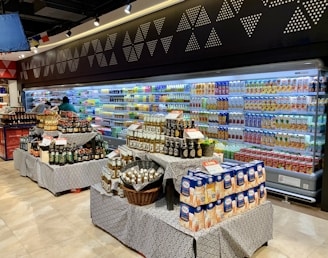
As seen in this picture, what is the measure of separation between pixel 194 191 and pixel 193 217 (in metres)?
0.22

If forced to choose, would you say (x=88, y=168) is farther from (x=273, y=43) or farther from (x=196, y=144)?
(x=273, y=43)

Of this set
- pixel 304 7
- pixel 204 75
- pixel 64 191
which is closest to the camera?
pixel 304 7

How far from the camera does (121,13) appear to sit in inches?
243

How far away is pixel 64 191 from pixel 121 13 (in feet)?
13.2

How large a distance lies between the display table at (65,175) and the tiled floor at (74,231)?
7.7 inches

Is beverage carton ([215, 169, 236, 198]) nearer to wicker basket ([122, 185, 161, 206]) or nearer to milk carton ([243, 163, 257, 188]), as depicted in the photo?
milk carton ([243, 163, 257, 188])

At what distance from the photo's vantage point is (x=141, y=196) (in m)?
2.83

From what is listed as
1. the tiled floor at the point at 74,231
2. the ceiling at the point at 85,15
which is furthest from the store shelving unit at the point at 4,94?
the tiled floor at the point at 74,231

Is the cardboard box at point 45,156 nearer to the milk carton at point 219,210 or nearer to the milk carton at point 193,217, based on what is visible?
the milk carton at point 193,217

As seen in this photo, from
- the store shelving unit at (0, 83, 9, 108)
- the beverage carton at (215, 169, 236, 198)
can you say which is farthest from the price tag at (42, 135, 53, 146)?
the store shelving unit at (0, 83, 9, 108)

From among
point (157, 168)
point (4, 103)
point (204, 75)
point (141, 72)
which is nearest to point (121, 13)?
point (141, 72)

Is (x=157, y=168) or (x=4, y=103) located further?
(x=4, y=103)

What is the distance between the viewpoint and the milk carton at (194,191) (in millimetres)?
2318

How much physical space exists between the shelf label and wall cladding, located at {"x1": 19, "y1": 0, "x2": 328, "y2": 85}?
2.04 m
